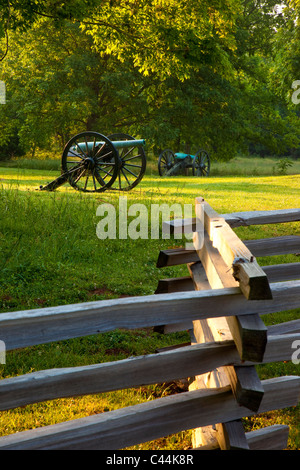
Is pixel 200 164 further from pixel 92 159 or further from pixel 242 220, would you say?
pixel 242 220

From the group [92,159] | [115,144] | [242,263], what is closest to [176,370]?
[242,263]

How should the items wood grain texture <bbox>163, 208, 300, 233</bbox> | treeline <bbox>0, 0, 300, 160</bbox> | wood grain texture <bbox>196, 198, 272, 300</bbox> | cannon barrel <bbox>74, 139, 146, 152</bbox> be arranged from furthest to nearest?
treeline <bbox>0, 0, 300, 160</bbox>
cannon barrel <bbox>74, 139, 146, 152</bbox>
wood grain texture <bbox>163, 208, 300, 233</bbox>
wood grain texture <bbox>196, 198, 272, 300</bbox>

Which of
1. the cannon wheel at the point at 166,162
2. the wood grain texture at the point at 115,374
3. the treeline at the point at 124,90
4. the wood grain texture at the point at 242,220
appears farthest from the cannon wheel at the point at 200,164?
the wood grain texture at the point at 115,374

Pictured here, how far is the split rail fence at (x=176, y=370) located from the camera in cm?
211

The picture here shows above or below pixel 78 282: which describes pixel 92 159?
above

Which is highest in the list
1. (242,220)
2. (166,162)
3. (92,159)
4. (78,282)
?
(92,159)

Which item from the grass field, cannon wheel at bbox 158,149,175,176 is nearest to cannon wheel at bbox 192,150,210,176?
cannon wheel at bbox 158,149,175,176

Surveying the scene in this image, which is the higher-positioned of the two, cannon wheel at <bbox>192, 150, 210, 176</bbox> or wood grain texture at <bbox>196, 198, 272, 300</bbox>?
wood grain texture at <bbox>196, 198, 272, 300</bbox>

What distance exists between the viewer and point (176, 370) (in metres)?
2.45

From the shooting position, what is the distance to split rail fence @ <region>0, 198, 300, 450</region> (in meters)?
2.11

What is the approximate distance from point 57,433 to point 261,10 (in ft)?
129

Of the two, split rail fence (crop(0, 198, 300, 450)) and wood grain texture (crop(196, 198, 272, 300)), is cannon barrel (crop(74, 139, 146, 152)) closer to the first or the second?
wood grain texture (crop(196, 198, 272, 300))
